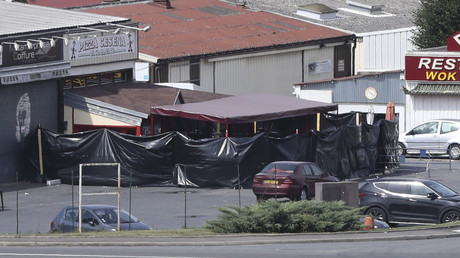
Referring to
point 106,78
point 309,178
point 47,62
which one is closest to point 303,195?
point 309,178

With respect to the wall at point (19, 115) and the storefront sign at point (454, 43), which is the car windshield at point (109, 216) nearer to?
the wall at point (19, 115)

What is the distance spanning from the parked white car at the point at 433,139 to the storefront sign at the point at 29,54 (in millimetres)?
15968

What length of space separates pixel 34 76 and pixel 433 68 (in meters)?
21.2

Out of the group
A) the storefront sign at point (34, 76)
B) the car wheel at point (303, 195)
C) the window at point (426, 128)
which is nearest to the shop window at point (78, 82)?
the storefront sign at point (34, 76)

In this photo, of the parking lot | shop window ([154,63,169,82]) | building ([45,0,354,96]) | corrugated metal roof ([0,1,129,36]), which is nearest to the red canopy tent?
the parking lot

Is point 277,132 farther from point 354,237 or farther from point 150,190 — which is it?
point 354,237

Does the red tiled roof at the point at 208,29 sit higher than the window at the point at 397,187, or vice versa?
the red tiled roof at the point at 208,29

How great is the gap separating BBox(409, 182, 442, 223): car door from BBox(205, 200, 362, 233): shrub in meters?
3.46

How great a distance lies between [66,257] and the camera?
21.7 meters

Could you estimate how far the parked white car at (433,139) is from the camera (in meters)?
46.4

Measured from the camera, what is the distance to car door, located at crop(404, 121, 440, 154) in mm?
47031

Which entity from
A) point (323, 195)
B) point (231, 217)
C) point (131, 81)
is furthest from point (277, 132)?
point (231, 217)

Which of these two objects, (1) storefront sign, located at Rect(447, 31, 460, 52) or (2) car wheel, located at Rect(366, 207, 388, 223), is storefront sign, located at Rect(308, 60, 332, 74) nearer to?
(1) storefront sign, located at Rect(447, 31, 460, 52)

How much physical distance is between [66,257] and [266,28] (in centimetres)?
3867
